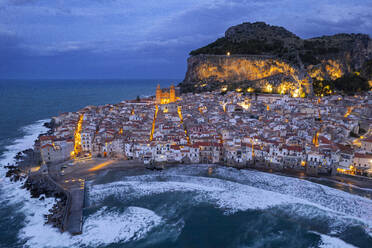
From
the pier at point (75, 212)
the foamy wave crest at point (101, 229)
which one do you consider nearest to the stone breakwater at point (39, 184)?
the pier at point (75, 212)

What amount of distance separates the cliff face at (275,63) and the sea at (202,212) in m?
48.6

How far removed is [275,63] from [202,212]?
6831 centimetres

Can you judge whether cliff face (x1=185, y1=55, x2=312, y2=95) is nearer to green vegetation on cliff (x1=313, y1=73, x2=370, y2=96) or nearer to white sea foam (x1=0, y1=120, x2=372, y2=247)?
green vegetation on cliff (x1=313, y1=73, x2=370, y2=96)

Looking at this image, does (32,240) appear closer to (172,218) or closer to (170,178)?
(172,218)

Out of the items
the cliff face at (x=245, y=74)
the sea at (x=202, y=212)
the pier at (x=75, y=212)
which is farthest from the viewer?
the cliff face at (x=245, y=74)

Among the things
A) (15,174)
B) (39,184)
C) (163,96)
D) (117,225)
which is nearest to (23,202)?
(39,184)

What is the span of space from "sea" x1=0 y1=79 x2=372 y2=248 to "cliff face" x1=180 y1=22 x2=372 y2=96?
48556 mm

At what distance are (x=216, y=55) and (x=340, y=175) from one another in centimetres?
7249

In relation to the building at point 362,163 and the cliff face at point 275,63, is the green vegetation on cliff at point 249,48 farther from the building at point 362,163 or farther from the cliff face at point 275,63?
the building at point 362,163

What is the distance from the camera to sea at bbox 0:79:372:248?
19.7 metres

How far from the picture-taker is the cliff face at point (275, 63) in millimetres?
74925

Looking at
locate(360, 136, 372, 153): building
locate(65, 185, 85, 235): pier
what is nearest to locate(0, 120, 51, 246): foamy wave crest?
locate(65, 185, 85, 235): pier

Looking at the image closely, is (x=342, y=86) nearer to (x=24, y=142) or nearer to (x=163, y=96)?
(x=163, y=96)

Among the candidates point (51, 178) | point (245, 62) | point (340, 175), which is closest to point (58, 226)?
point (51, 178)
